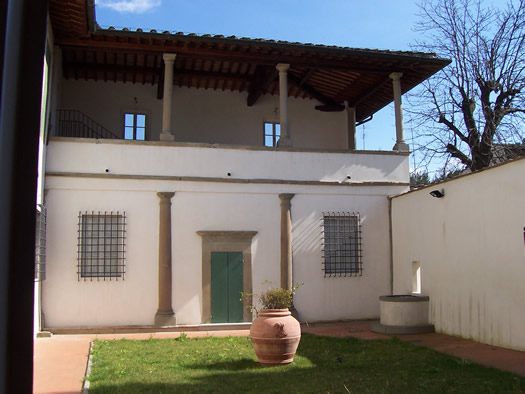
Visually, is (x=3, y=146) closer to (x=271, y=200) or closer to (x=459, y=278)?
(x=459, y=278)

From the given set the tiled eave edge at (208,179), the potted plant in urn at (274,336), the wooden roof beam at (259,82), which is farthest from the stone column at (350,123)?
the potted plant in urn at (274,336)

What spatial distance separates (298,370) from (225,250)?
5480mm

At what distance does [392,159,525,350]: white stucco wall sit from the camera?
948cm

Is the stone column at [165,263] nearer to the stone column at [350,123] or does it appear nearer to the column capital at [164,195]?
the column capital at [164,195]

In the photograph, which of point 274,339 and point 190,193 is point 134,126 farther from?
point 274,339

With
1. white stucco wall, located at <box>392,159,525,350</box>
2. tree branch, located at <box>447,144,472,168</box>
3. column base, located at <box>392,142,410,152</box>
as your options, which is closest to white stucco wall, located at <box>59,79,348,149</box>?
column base, located at <box>392,142,410,152</box>

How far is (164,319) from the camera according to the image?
487 inches

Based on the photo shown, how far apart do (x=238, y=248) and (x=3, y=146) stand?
11793 mm

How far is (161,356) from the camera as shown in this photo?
9.03m

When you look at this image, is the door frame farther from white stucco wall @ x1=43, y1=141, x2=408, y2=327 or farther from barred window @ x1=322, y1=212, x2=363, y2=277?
barred window @ x1=322, y1=212, x2=363, y2=277

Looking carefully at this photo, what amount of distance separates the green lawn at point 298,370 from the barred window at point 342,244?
3630 mm

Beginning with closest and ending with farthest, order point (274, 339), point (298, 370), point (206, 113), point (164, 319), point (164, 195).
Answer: point (298, 370) → point (274, 339) → point (164, 319) → point (164, 195) → point (206, 113)

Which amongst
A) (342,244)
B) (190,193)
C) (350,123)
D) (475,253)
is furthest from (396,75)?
(190,193)

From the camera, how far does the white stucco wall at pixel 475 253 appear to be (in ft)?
31.1
